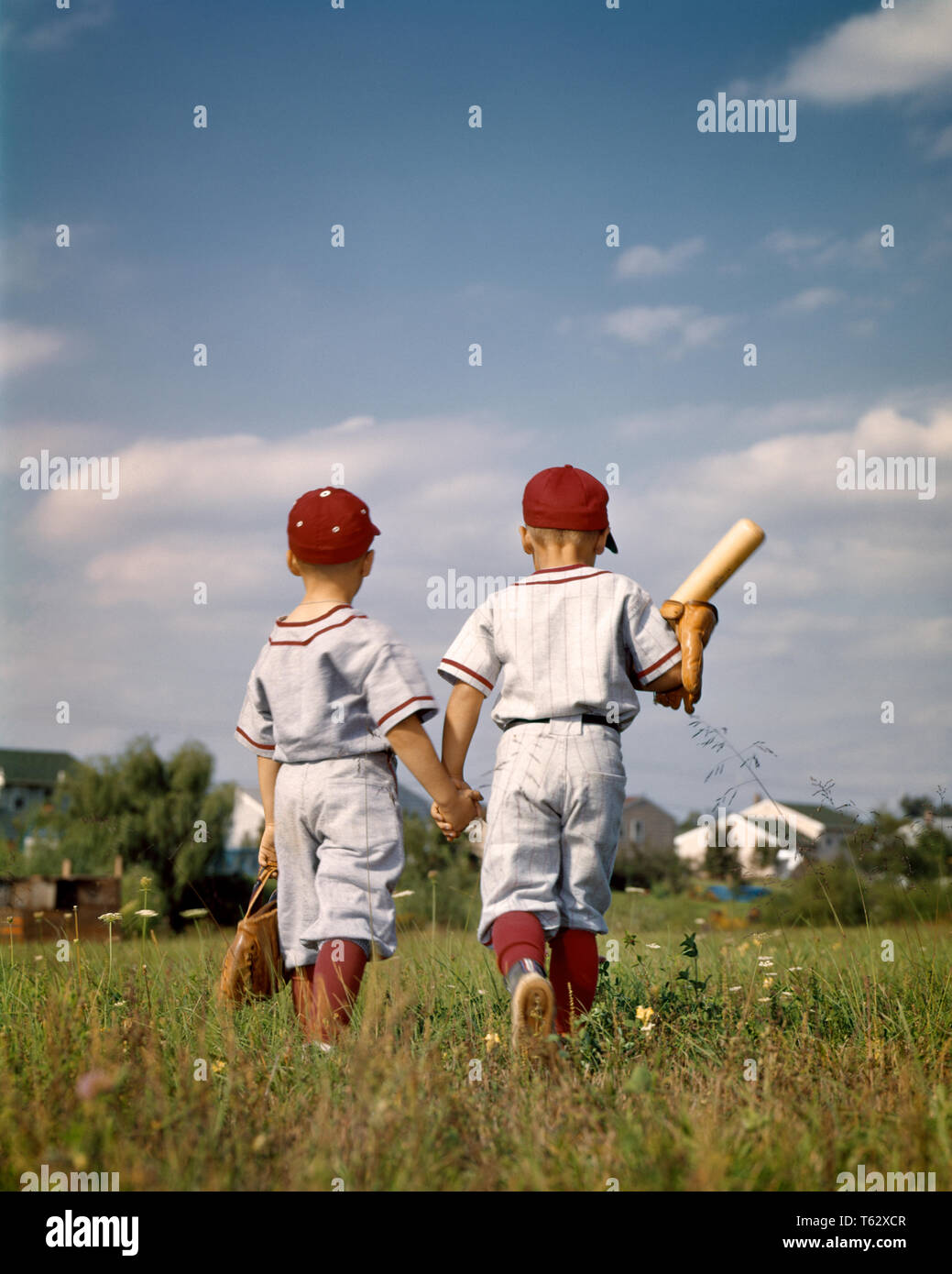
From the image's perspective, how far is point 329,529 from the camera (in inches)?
161

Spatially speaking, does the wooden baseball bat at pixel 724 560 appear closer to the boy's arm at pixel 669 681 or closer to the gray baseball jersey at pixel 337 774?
the boy's arm at pixel 669 681

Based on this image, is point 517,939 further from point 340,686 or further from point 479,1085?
point 340,686

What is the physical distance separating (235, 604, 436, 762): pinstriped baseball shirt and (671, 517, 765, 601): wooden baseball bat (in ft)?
3.50

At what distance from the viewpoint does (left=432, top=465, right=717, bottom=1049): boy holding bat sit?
385 cm

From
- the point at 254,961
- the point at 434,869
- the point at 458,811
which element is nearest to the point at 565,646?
the point at 458,811

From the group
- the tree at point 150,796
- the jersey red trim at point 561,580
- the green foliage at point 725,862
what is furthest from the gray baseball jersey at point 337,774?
the tree at point 150,796

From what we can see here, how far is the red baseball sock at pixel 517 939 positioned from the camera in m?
3.64

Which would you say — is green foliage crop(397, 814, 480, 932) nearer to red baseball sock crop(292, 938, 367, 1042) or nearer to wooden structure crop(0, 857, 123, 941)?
wooden structure crop(0, 857, 123, 941)

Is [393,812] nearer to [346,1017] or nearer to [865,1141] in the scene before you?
[346,1017]

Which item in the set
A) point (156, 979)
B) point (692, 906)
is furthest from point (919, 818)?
point (692, 906)

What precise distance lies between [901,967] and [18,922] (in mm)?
3818

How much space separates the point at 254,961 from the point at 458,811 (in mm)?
986

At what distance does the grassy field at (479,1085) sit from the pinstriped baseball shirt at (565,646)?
3.53 feet
